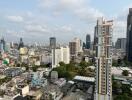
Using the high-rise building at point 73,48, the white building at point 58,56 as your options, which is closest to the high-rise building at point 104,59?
the white building at point 58,56

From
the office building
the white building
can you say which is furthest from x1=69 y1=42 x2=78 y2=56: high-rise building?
the white building

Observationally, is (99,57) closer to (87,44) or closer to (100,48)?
(100,48)

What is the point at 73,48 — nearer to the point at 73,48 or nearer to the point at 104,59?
the point at 73,48

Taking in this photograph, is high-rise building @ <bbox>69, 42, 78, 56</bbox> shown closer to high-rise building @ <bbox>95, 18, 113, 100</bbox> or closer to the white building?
the white building

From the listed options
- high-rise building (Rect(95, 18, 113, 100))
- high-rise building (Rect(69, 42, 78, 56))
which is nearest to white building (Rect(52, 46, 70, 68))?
high-rise building (Rect(69, 42, 78, 56))

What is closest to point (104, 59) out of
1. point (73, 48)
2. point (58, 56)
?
point (58, 56)

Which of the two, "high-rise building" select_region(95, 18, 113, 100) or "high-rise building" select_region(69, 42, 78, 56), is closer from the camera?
"high-rise building" select_region(95, 18, 113, 100)

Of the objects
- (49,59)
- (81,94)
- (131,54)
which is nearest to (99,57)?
(81,94)

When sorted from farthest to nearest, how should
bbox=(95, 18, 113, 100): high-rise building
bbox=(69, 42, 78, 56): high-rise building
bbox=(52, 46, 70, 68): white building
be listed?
bbox=(69, 42, 78, 56): high-rise building < bbox=(52, 46, 70, 68): white building < bbox=(95, 18, 113, 100): high-rise building

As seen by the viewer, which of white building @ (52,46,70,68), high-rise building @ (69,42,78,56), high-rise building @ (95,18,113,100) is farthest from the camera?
high-rise building @ (69,42,78,56)
